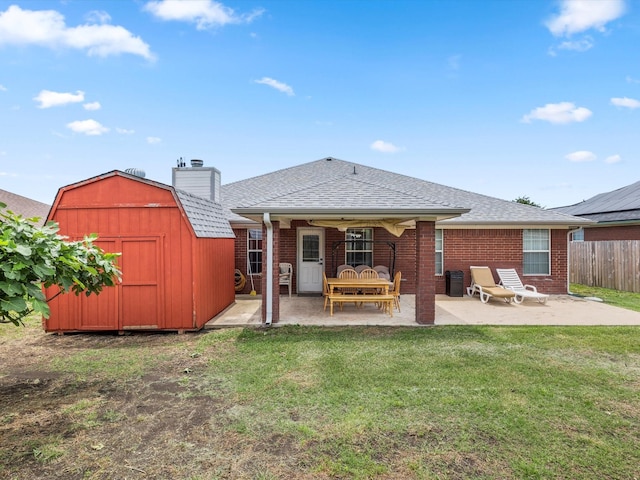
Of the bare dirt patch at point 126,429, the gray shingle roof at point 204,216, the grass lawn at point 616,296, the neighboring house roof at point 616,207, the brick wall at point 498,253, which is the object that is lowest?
the bare dirt patch at point 126,429

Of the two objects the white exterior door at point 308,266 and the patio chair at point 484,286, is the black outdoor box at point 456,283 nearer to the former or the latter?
the patio chair at point 484,286

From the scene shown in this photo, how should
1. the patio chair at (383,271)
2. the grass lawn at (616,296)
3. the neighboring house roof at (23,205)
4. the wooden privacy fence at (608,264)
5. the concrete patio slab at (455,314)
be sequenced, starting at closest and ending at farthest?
the concrete patio slab at (455,314) < the grass lawn at (616,296) < the patio chair at (383,271) < the wooden privacy fence at (608,264) < the neighboring house roof at (23,205)

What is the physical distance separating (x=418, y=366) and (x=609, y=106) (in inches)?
707

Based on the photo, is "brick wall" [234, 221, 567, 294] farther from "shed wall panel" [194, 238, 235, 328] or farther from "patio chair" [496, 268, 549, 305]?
"shed wall panel" [194, 238, 235, 328]

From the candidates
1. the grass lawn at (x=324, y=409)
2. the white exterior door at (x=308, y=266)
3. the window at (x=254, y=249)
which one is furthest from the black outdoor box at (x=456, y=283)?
the window at (x=254, y=249)

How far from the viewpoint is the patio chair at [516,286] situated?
998 cm

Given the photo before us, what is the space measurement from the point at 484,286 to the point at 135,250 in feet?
32.7

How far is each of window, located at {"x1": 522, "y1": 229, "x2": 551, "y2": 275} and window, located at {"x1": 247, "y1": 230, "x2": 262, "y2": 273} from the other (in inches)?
361

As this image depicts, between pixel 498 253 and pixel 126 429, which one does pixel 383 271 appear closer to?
pixel 498 253

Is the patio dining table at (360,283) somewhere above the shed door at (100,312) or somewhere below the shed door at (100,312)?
above

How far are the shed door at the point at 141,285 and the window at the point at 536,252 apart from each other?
1142cm

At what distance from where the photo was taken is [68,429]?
3.40 metres

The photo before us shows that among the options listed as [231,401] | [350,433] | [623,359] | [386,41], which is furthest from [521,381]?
[386,41]

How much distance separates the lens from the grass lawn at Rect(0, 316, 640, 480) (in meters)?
2.81
